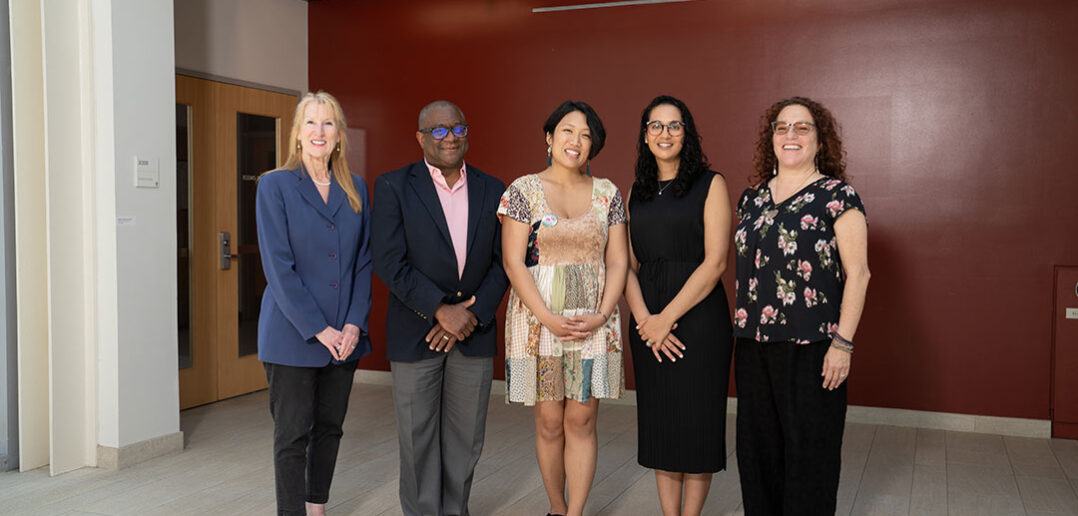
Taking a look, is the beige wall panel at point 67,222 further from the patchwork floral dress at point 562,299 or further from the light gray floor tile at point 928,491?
the light gray floor tile at point 928,491

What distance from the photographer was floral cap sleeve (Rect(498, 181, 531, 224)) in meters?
3.00

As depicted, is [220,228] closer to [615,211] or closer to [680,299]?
[615,211]

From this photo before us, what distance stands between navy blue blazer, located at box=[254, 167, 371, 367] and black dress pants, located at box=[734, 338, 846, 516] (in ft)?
4.68

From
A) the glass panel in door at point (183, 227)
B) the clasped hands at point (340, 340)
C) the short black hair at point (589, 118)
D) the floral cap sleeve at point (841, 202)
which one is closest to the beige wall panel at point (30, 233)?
the glass panel in door at point (183, 227)

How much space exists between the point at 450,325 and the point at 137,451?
223cm

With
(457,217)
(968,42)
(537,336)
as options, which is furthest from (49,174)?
(968,42)

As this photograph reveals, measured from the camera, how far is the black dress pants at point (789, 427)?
2637mm

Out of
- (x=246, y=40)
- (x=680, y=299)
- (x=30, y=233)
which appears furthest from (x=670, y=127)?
(x=246, y=40)

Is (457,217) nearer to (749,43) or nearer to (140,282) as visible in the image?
(140,282)

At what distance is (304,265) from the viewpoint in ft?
9.86

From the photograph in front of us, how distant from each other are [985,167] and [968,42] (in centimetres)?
75

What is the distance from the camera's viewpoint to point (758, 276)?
2.72 m

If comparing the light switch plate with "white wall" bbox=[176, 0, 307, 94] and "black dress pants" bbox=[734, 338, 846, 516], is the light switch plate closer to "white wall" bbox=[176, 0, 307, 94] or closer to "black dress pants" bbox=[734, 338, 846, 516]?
"white wall" bbox=[176, 0, 307, 94]

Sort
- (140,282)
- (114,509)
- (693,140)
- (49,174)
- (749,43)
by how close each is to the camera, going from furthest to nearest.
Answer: (749,43) → (140,282) → (49,174) → (114,509) → (693,140)
